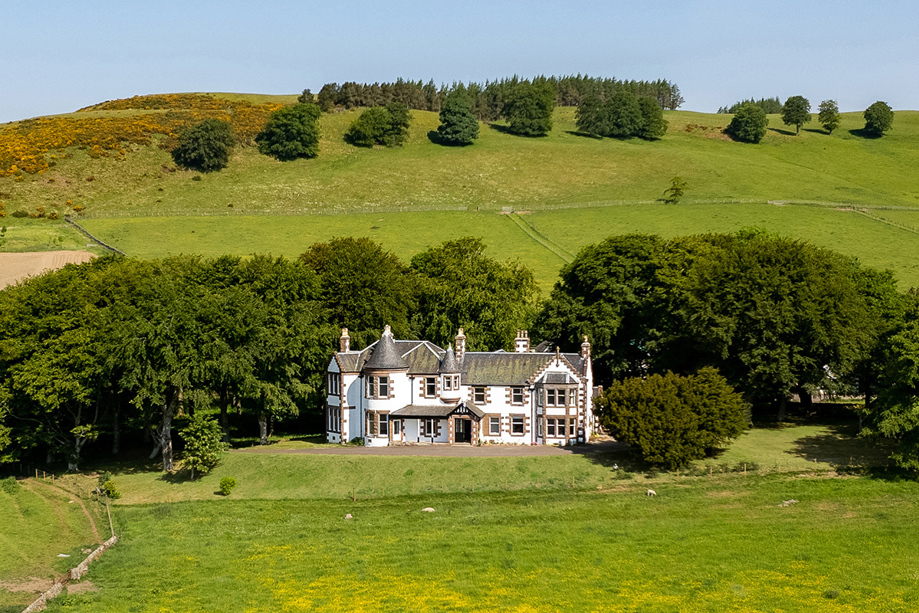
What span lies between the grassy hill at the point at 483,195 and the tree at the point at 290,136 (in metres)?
3.14

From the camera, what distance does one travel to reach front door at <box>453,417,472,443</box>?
66688mm

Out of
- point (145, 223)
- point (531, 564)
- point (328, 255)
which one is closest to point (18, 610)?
point (531, 564)

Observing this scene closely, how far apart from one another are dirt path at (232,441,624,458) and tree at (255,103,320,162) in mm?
116254

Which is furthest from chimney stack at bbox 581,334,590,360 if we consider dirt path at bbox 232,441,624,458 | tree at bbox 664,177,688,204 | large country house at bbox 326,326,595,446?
tree at bbox 664,177,688,204

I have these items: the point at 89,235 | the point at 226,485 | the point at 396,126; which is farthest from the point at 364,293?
the point at 396,126

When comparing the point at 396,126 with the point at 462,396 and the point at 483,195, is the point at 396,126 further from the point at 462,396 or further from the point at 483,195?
the point at 462,396

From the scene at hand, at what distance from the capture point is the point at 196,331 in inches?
2457

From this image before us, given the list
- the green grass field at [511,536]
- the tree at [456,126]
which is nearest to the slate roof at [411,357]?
the green grass field at [511,536]

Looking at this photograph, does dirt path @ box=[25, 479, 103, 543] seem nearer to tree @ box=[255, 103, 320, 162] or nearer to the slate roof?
the slate roof

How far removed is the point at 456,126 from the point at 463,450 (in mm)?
133906

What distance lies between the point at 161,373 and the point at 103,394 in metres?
9.70

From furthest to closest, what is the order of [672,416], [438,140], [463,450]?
[438,140] → [463,450] → [672,416]

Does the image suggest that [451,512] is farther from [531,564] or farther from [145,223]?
[145,223]

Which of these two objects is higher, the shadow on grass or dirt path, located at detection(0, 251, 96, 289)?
dirt path, located at detection(0, 251, 96, 289)
